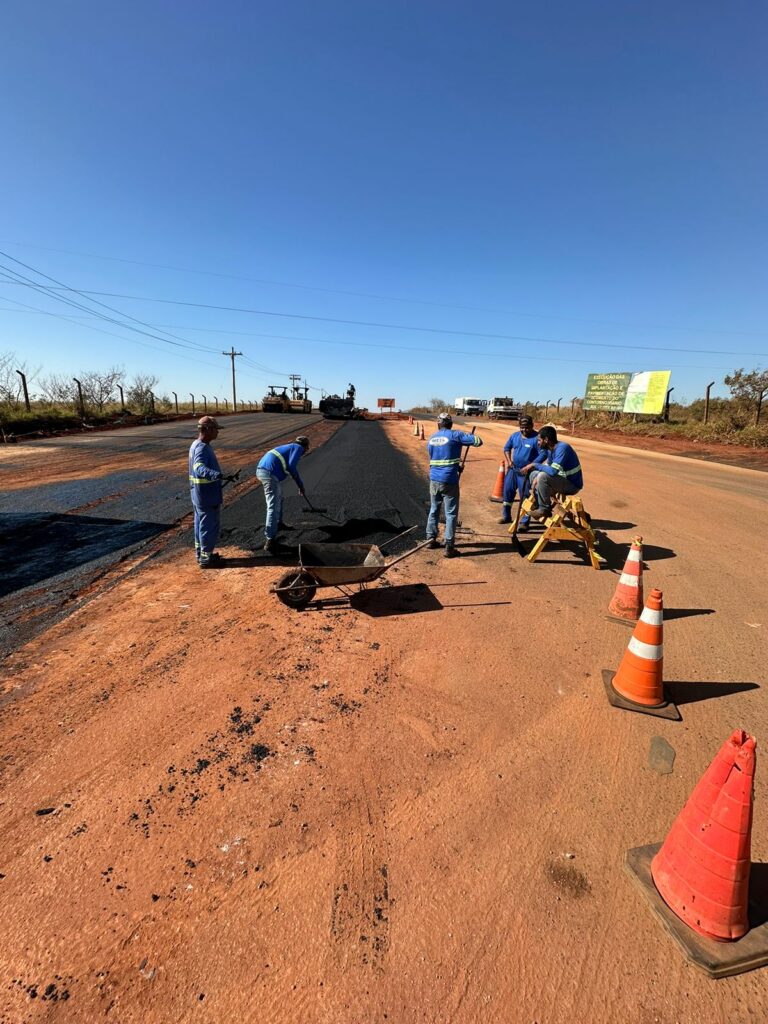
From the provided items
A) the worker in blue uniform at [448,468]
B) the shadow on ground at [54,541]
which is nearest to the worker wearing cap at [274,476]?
the worker in blue uniform at [448,468]

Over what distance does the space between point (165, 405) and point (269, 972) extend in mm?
41298

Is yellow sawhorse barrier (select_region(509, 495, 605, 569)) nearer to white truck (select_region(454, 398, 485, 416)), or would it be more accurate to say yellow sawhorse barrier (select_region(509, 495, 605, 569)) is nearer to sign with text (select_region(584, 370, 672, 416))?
sign with text (select_region(584, 370, 672, 416))

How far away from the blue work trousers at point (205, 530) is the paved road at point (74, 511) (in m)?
1.08

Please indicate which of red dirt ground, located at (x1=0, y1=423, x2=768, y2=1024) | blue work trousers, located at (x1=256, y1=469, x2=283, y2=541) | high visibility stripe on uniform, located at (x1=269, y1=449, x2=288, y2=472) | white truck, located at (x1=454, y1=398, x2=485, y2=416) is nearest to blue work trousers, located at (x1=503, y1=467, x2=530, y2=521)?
red dirt ground, located at (x1=0, y1=423, x2=768, y2=1024)

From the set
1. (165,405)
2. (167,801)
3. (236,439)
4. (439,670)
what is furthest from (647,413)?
(165,405)

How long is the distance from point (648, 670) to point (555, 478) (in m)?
3.50

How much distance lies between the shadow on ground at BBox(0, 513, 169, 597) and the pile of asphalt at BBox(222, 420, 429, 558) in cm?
134

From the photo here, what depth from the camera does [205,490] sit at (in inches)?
205

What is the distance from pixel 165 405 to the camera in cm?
3747

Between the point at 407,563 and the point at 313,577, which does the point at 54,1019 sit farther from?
the point at 407,563

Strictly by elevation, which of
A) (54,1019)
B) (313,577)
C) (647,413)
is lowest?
(54,1019)

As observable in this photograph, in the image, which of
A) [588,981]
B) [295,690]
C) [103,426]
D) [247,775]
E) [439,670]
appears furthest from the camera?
[103,426]

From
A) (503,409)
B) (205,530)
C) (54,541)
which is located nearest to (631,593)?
(205,530)

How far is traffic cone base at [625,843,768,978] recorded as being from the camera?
5.32 ft
